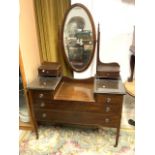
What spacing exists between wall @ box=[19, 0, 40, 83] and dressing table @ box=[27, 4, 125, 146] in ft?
0.48

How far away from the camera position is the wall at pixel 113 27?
7.01 ft

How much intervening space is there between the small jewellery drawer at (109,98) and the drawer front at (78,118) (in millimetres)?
154

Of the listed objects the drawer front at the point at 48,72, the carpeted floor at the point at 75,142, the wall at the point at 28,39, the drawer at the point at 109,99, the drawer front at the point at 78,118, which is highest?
the wall at the point at 28,39

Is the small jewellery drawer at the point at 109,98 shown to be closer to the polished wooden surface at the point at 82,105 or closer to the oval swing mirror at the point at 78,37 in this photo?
the polished wooden surface at the point at 82,105

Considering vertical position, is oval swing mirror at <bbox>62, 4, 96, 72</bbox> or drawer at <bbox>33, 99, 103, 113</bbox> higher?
oval swing mirror at <bbox>62, 4, 96, 72</bbox>

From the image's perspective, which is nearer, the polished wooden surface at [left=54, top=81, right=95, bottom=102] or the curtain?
the polished wooden surface at [left=54, top=81, right=95, bottom=102]

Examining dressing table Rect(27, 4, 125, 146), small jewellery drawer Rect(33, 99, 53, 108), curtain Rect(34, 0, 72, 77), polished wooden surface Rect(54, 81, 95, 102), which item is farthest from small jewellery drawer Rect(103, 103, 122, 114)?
curtain Rect(34, 0, 72, 77)

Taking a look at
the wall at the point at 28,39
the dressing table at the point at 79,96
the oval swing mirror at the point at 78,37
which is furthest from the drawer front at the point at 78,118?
the oval swing mirror at the point at 78,37

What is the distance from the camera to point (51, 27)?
7.06ft

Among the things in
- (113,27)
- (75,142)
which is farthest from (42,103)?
(113,27)

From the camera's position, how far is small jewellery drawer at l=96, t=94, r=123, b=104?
1.61 m

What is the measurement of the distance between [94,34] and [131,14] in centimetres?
54

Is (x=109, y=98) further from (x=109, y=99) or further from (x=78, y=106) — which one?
(x=78, y=106)

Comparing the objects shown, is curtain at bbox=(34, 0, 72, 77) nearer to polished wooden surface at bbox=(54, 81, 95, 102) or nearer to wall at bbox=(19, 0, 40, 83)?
wall at bbox=(19, 0, 40, 83)
